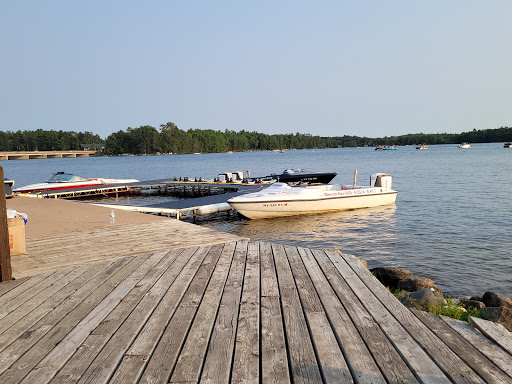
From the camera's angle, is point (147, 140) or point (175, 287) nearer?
point (175, 287)

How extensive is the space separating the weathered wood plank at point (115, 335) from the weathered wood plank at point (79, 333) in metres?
0.05

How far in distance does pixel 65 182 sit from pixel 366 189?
20550 millimetres

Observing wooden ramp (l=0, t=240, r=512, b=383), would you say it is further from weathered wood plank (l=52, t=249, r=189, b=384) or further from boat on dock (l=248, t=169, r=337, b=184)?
boat on dock (l=248, t=169, r=337, b=184)

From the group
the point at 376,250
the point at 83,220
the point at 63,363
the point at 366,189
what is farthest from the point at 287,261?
the point at 366,189

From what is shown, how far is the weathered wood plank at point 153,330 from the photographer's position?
278 cm

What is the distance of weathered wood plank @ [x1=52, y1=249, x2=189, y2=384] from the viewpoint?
2.80m

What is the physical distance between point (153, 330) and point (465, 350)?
243 cm

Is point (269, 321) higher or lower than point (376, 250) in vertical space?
higher

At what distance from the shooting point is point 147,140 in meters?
196

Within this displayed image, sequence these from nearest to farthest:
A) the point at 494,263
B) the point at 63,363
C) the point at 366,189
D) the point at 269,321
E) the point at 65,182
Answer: the point at 63,363, the point at 269,321, the point at 494,263, the point at 366,189, the point at 65,182

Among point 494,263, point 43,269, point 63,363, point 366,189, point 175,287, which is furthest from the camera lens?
point 366,189

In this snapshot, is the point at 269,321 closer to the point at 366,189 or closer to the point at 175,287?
the point at 175,287

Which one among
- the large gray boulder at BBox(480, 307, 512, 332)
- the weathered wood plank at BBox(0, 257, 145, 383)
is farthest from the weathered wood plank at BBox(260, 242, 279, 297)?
the large gray boulder at BBox(480, 307, 512, 332)

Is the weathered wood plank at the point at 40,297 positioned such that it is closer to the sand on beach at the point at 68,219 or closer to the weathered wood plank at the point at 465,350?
the sand on beach at the point at 68,219
